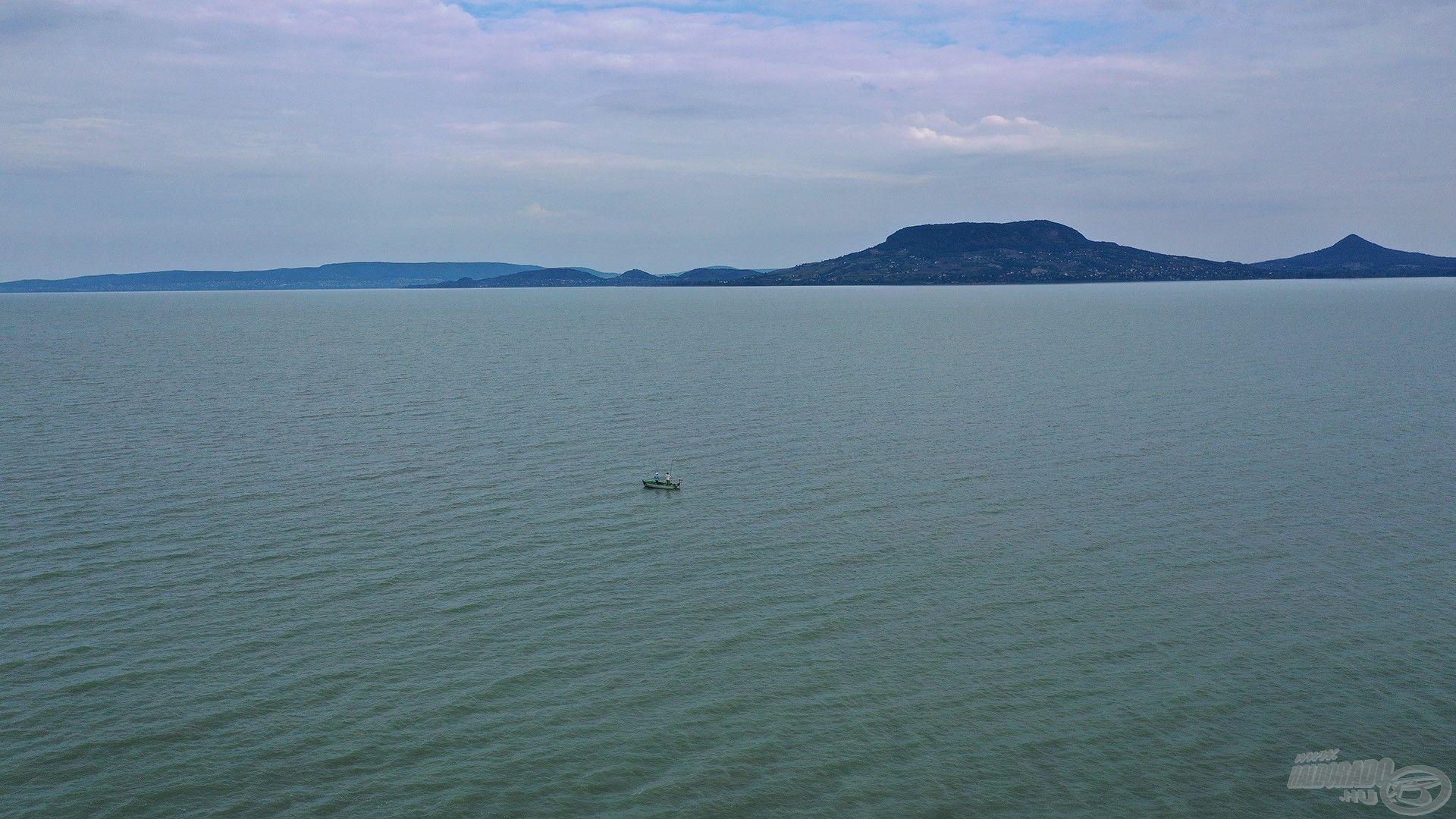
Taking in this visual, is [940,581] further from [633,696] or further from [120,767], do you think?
[120,767]

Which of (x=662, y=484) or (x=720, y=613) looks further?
(x=662, y=484)

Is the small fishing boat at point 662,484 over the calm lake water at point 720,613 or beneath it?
over

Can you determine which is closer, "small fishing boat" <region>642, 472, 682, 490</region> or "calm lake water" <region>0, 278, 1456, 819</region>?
"calm lake water" <region>0, 278, 1456, 819</region>

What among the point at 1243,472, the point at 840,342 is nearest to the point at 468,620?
the point at 1243,472

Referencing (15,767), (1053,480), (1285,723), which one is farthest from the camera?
(1053,480)

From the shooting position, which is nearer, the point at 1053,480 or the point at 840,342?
the point at 1053,480

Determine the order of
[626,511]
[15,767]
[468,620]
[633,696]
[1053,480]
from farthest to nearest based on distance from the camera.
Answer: [1053,480]
[626,511]
[468,620]
[633,696]
[15,767]

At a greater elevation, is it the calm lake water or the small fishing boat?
the small fishing boat

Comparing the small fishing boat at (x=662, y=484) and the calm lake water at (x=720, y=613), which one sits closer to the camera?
the calm lake water at (x=720, y=613)
